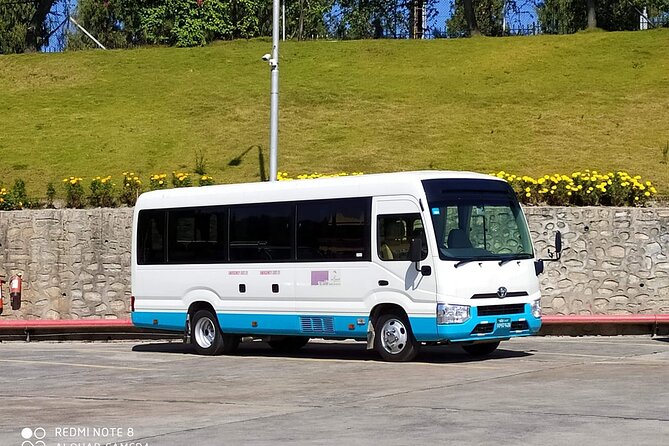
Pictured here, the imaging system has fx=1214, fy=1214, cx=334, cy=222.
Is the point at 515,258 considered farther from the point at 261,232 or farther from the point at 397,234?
the point at 261,232

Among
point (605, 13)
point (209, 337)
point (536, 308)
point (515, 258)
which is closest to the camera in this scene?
point (515, 258)

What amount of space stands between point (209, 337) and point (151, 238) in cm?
233

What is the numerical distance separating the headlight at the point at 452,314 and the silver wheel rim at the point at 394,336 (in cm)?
79

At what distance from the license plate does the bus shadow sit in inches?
25.1

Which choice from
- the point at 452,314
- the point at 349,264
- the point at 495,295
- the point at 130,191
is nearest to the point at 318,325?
the point at 349,264

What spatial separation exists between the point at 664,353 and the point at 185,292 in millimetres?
8132

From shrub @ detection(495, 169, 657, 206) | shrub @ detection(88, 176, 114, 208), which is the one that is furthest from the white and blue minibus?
shrub @ detection(88, 176, 114, 208)

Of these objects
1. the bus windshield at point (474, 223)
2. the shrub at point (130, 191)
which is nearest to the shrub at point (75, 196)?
the shrub at point (130, 191)

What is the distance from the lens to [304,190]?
19469 millimetres

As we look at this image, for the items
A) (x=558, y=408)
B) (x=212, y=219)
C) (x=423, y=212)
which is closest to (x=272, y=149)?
(x=212, y=219)

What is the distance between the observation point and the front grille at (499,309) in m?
17.6

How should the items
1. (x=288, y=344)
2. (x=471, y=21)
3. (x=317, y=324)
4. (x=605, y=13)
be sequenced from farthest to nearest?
1. (x=605, y=13)
2. (x=471, y=21)
3. (x=288, y=344)
4. (x=317, y=324)

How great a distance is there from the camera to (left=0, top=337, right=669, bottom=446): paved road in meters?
10.4

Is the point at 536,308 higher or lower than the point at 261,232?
lower
